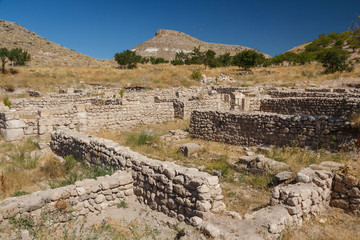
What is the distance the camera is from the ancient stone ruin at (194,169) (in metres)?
4.36

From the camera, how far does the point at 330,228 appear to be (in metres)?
4.51

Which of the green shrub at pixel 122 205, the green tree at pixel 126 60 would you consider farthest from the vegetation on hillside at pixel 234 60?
the green shrub at pixel 122 205

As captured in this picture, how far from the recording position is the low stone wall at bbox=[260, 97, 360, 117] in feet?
40.3

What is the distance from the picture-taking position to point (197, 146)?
913 cm

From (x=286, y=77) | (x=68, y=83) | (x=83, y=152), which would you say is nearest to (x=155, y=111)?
(x=83, y=152)

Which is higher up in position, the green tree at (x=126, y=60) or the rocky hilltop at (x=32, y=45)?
the rocky hilltop at (x=32, y=45)

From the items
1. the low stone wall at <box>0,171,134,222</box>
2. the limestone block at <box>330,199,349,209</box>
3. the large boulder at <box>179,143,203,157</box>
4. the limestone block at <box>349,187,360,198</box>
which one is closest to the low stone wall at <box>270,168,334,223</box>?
the limestone block at <box>330,199,349,209</box>

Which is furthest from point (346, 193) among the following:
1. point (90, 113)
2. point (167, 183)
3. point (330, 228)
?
point (90, 113)

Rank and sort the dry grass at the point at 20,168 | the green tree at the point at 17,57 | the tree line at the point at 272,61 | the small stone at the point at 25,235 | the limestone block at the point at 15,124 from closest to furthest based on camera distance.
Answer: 1. the small stone at the point at 25,235
2. the dry grass at the point at 20,168
3. the limestone block at the point at 15,124
4. the tree line at the point at 272,61
5. the green tree at the point at 17,57

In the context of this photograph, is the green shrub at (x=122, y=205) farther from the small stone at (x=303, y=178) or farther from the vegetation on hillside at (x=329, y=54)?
the vegetation on hillside at (x=329, y=54)

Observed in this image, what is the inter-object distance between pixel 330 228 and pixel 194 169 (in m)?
2.56

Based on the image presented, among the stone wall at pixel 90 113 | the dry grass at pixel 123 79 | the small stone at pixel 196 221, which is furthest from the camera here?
the dry grass at pixel 123 79

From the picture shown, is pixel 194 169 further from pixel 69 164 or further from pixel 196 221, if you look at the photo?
pixel 69 164

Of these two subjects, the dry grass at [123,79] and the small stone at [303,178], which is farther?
the dry grass at [123,79]
